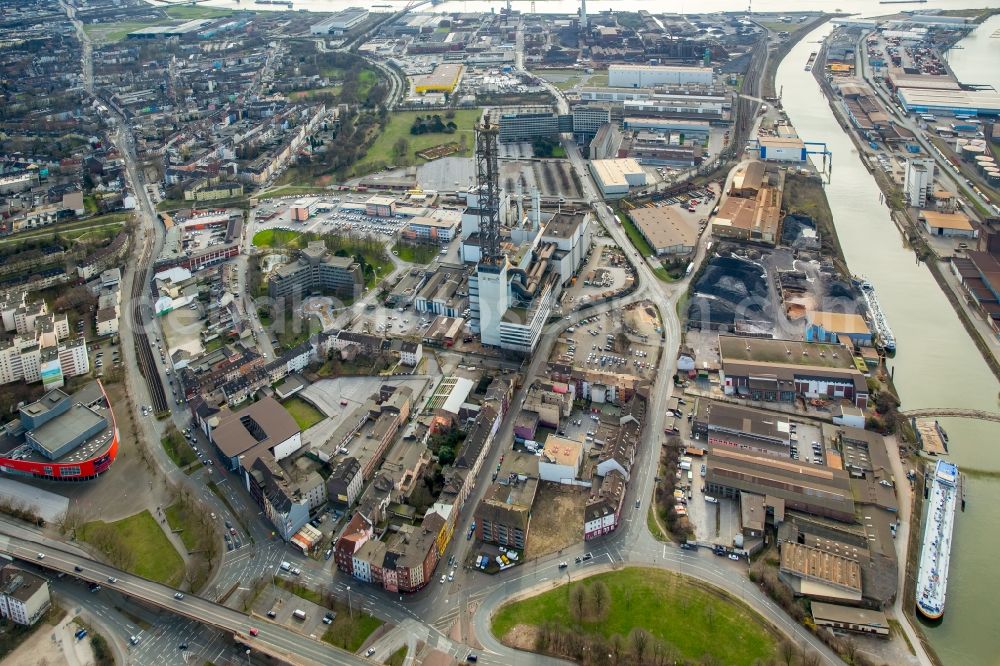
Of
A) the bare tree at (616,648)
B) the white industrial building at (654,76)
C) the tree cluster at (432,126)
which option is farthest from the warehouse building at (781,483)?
the white industrial building at (654,76)

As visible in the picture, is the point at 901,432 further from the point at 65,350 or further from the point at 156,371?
the point at 65,350

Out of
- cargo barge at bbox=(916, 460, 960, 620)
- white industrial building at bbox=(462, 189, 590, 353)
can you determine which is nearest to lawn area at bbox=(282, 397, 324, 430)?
white industrial building at bbox=(462, 189, 590, 353)

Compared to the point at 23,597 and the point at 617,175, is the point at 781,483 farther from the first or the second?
the point at 617,175

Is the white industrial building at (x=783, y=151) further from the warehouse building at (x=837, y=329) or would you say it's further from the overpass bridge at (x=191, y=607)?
the overpass bridge at (x=191, y=607)

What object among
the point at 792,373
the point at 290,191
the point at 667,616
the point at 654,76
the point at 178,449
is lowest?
the point at 178,449

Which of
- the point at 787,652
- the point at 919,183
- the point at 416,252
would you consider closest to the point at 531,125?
the point at 416,252

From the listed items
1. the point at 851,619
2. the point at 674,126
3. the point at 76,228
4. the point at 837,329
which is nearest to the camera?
the point at 851,619
